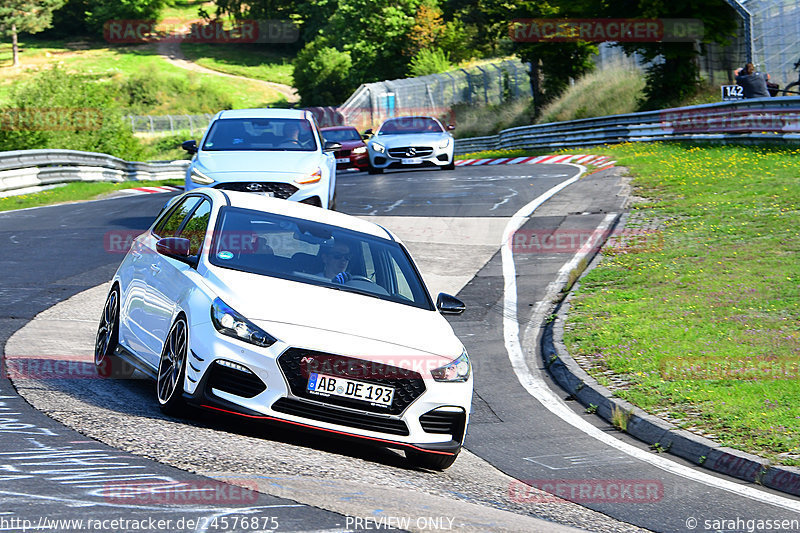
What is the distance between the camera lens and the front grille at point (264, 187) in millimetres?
14875

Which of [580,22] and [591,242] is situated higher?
[580,22]

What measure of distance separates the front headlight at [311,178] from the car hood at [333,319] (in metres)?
7.98

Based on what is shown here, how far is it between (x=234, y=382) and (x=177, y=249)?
4.67 ft

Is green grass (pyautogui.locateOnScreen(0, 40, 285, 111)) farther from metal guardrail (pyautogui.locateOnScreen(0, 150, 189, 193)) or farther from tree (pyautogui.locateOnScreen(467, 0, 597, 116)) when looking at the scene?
metal guardrail (pyautogui.locateOnScreen(0, 150, 189, 193))

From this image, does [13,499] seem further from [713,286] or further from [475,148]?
[475,148]

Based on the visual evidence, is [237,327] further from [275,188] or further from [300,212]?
[275,188]

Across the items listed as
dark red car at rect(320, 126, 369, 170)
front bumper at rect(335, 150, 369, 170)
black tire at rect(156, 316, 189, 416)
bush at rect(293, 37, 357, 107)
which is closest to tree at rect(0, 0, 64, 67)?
bush at rect(293, 37, 357, 107)

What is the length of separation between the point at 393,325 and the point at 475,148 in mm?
41748

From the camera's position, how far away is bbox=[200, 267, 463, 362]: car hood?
259 inches

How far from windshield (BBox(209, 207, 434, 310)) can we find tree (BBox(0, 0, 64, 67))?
10852cm

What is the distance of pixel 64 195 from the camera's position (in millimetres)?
27188

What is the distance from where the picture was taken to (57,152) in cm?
2905

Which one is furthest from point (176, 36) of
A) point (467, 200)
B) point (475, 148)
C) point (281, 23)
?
point (467, 200)

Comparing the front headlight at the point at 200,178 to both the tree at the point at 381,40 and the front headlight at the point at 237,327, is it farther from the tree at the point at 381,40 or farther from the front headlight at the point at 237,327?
the tree at the point at 381,40
